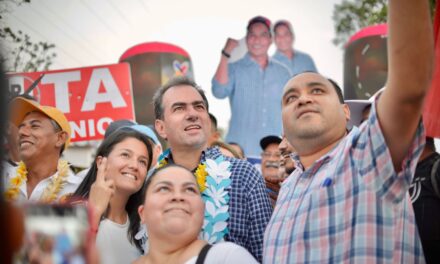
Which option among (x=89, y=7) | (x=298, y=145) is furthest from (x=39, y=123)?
(x=89, y=7)

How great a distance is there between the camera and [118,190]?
8.09 feet

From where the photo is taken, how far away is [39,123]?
9.38 ft

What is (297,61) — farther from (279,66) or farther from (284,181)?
(284,181)

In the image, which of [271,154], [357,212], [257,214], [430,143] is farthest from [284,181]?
[271,154]

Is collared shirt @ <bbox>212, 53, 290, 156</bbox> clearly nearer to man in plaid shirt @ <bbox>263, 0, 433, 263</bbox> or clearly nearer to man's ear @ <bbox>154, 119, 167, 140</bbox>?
man's ear @ <bbox>154, 119, 167, 140</bbox>

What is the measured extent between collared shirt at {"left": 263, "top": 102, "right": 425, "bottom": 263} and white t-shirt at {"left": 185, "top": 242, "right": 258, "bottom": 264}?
0.14 meters

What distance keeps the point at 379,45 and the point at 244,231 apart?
4788 mm

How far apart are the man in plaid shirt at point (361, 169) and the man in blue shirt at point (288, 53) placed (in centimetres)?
457

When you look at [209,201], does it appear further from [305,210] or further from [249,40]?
[249,40]

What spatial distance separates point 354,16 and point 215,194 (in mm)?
6658

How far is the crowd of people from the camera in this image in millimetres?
1389

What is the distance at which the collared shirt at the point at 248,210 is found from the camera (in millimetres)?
2230

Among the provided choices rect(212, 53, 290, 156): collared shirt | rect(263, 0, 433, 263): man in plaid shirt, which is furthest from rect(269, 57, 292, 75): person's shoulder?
rect(263, 0, 433, 263): man in plaid shirt

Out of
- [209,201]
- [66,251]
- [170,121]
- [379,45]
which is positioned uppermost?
[379,45]
